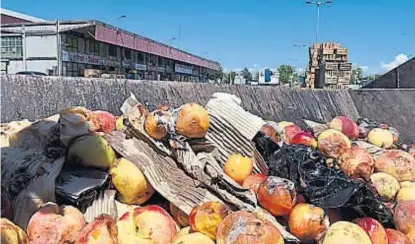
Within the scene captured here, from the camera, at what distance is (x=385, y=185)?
289cm

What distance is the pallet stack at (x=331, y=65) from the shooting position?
10.0 meters

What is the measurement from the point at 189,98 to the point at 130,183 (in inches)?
68.4

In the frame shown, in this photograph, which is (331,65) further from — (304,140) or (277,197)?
(277,197)

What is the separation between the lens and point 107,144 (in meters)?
2.50

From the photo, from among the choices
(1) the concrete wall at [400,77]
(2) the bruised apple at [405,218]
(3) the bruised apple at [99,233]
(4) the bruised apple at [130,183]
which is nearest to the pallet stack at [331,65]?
(1) the concrete wall at [400,77]

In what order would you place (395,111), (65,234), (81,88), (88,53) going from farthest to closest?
1. (88,53)
2. (395,111)
3. (81,88)
4. (65,234)

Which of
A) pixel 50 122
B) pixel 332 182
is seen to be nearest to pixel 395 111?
pixel 332 182

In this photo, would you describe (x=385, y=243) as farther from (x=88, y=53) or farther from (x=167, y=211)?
(x=88, y=53)

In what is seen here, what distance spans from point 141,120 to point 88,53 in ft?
111

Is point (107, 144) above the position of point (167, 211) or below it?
above

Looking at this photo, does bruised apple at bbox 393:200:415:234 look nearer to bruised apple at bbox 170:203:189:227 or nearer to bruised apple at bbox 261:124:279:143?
bruised apple at bbox 261:124:279:143

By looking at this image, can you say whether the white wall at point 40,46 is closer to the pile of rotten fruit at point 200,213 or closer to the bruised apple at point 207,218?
the pile of rotten fruit at point 200,213

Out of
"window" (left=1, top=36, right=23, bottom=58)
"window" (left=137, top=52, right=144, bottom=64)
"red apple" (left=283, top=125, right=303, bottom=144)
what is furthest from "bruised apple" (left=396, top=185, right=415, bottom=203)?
"window" (left=137, top=52, right=144, bottom=64)

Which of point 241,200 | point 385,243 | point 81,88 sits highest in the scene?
point 81,88
